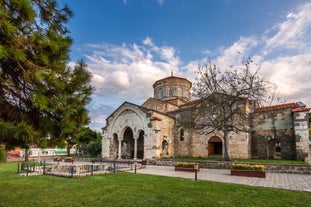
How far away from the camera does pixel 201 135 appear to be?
2189 centimetres

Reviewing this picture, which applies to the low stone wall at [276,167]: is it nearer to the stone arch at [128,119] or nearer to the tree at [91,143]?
the stone arch at [128,119]

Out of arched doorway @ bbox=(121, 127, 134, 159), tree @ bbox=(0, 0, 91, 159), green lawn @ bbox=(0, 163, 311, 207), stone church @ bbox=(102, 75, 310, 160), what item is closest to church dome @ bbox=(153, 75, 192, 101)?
stone church @ bbox=(102, 75, 310, 160)

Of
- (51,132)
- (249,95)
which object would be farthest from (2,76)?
(249,95)

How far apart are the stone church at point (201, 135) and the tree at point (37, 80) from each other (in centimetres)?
1586

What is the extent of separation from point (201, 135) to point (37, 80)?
20491mm

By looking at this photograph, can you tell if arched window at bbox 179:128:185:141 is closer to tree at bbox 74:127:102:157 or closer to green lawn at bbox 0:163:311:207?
tree at bbox 74:127:102:157

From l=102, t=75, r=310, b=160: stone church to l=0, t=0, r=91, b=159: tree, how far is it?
15.9m

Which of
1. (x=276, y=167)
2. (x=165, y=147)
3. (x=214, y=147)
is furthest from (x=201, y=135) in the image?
(x=276, y=167)

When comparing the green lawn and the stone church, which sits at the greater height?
the stone church

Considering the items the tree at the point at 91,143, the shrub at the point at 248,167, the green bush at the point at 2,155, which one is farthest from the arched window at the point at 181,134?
the green bush at the point at 2,155

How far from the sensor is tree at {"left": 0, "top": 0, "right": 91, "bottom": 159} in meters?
2.84

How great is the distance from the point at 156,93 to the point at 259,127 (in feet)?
56.6

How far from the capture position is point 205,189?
7844mm

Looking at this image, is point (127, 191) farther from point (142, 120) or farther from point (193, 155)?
point (193, 155)
